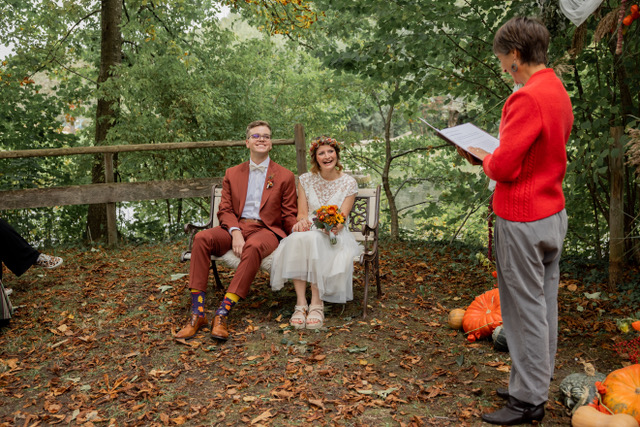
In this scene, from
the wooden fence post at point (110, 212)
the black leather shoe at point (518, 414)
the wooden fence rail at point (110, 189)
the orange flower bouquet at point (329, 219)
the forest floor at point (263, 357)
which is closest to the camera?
the black leather shoe at point (518, 414)

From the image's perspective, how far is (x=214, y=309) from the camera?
4.58m

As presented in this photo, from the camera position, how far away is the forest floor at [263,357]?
295 cm

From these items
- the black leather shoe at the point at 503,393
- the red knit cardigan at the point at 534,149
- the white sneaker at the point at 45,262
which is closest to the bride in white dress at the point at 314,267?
the black leather shoe at the point at 503,393

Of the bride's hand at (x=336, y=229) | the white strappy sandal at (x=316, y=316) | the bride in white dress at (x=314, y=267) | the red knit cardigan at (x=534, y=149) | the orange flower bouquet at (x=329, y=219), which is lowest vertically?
the white strappy sandal at (x=316, y=316)

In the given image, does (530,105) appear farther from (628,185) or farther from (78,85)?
(78,85)

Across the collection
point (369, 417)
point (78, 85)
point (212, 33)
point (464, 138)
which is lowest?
point (369, 417)

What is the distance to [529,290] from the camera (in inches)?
101

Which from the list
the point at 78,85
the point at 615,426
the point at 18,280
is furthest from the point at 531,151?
the point at 78,85

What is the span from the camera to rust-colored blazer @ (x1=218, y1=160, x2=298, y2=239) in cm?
462

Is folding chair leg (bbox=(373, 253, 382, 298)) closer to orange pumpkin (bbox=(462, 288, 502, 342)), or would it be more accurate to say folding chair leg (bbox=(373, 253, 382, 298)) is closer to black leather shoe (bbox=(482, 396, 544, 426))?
orange pumpkin (bbox=(462, 288, 502, 342))

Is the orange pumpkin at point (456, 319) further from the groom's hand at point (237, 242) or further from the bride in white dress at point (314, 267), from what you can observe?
the groom's hand at point (237, 242)

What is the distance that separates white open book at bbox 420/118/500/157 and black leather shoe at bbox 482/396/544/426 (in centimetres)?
132

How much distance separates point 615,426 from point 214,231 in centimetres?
310

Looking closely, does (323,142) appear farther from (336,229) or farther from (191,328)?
(191,328)
